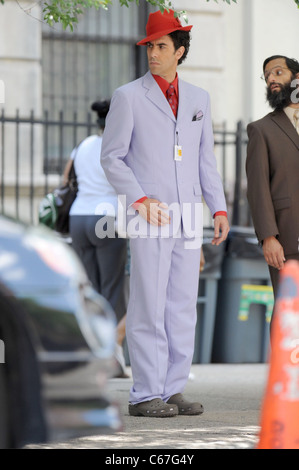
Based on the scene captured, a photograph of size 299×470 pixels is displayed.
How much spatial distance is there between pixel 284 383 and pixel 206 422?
6.40 ft

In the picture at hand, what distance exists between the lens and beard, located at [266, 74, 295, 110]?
6.32 meters

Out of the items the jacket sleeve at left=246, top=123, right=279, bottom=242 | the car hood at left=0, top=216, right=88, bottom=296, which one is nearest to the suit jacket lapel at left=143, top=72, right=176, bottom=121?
the jacket sleeve at left=246, top=123, right=279, bottom=242

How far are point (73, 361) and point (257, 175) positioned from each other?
308 centimetres

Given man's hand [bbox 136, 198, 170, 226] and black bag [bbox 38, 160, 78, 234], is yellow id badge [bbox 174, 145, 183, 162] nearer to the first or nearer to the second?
man's hand [bbox 136, 198, 170, 226]

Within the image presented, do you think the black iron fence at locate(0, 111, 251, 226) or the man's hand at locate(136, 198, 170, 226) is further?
the black iron fence at locate(0, 111, 251, 226)

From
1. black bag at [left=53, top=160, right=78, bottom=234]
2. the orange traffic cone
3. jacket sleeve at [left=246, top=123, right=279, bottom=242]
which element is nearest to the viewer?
A: the orange traffic cone

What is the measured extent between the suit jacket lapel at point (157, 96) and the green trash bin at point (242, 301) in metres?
3.98

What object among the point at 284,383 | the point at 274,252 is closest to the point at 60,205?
the point at 274,252

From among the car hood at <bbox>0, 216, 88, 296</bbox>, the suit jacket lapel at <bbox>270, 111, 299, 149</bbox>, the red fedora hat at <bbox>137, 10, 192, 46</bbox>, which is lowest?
the car hood at <bbox>0, 216, 88, 296</bbox>

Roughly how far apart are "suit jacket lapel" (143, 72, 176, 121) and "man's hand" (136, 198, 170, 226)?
0.53 m

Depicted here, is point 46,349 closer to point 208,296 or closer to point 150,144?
point 150,144

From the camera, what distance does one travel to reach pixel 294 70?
642 cm

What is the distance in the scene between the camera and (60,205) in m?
8.74

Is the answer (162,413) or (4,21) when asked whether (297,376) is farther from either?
(4,21)
